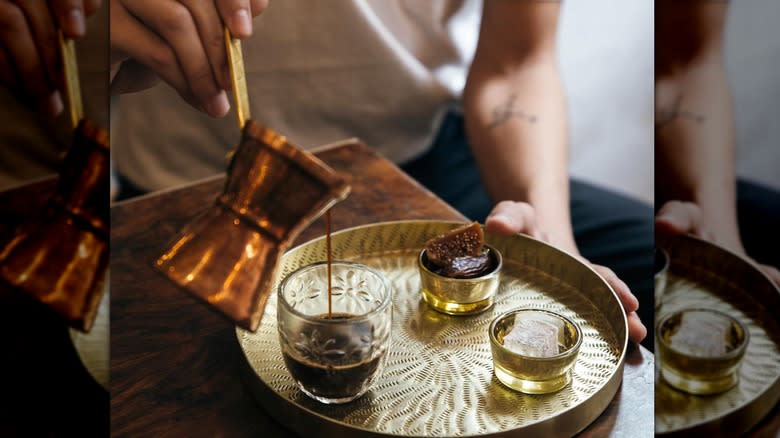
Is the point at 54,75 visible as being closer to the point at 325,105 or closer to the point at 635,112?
the point at 325,105

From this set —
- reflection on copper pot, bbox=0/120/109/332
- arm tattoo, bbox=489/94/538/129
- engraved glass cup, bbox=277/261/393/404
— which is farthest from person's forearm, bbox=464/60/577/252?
reflection on copper pot, bbox=0/120/109/332

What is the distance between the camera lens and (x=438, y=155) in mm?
759

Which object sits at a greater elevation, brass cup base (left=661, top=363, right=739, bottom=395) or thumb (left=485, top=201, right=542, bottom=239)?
brass cup base (left=661, top=363, right=739, bottom=395)

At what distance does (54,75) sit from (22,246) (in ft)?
0.32

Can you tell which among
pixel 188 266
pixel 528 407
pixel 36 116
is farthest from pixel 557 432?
pixel 36 116

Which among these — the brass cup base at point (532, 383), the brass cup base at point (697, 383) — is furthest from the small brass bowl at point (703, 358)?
the brass cup base at point (532, 383)

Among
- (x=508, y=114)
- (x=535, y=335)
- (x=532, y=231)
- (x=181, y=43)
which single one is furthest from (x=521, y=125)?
(x=181, y=43)

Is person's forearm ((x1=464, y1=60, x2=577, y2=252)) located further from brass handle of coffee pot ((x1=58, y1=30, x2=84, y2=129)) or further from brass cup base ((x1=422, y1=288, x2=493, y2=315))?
brass handle of coffee pot ((x1=58, y1=30, x2=84, y2=129))

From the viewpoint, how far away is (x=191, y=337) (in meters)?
0.52

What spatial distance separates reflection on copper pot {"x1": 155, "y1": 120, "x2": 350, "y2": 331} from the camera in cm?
35

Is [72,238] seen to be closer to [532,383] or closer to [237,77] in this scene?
[237,77]

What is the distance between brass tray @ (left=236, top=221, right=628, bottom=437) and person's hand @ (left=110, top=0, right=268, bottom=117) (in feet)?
0.57

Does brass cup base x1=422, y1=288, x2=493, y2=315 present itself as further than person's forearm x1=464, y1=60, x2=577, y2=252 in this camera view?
No

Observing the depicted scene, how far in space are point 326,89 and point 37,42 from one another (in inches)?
9.3
